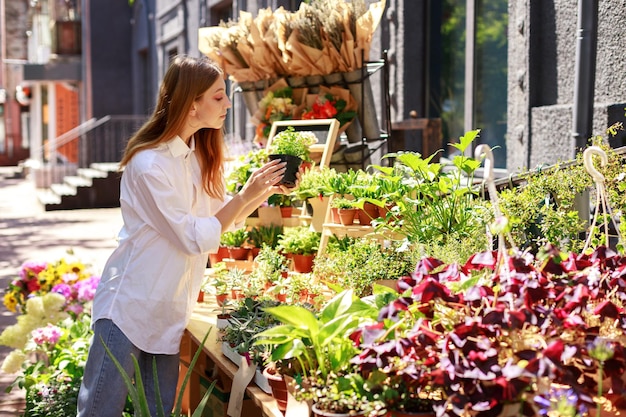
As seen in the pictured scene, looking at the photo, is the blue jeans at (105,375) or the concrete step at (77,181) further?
the concrete step at (77,181)

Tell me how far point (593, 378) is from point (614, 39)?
11.2 ft

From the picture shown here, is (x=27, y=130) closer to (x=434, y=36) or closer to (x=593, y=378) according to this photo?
(x=434, y=36)

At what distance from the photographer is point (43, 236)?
1229 centimetres

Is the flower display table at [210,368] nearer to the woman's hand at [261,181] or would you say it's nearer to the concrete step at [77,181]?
the woman's hand at [261,181]

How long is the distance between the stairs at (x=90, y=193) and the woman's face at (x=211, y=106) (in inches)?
558

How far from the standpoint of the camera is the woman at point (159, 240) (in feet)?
8.00

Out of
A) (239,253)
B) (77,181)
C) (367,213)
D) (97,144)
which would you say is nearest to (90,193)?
(77,181)

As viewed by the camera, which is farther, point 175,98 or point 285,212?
point 285,212

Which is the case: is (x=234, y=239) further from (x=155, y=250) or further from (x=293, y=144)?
(x=155, y=250)

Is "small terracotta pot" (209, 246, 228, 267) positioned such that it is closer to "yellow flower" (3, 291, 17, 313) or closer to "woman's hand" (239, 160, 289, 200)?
"woman's hand" (239, 160, 289, 200)

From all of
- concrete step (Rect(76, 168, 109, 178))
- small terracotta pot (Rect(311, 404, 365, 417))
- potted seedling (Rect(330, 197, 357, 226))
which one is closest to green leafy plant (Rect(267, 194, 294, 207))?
potted seedling (Rect(330, 197, 357, 226))

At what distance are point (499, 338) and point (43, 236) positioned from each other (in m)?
11.6

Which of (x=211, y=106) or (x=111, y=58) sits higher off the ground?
(x=111, y=58)

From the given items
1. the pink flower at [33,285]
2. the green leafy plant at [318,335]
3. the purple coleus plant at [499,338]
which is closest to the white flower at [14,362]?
the pink flower at [33,285]
